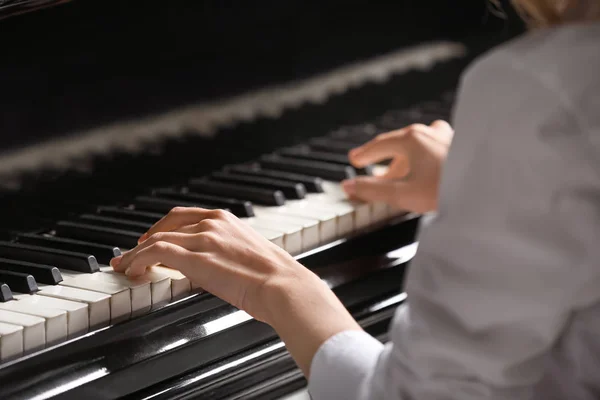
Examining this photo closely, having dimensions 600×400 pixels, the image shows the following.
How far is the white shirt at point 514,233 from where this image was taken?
81 centimetres

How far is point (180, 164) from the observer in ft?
5.84

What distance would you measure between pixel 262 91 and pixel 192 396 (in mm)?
825

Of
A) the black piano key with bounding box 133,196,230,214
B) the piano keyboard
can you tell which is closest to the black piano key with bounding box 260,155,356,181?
the piano keyboard

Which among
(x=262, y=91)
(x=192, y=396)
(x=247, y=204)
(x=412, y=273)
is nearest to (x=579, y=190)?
(x=412, y=273)

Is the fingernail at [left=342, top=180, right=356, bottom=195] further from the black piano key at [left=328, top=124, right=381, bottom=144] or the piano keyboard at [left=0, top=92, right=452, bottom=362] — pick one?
the black piano key at [left=328, top=124, right=381, bottom=144]

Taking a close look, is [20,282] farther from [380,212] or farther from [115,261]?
[380,212]

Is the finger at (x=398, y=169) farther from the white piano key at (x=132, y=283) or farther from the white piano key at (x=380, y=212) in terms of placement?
the white piano key at (x=132, y=283)

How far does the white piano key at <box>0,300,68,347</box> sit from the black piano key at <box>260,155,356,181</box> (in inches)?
29.1

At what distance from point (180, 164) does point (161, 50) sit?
0.67ft

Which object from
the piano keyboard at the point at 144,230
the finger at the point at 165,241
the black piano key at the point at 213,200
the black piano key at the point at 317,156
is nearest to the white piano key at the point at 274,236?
the piano keyboard at the point at 144,230

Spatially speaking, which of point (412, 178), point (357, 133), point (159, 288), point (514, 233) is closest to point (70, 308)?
point (159, 288)

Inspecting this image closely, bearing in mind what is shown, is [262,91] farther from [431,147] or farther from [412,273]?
[412,273]

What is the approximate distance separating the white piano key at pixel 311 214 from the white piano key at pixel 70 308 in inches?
17.7

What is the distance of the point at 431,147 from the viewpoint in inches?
65.7
